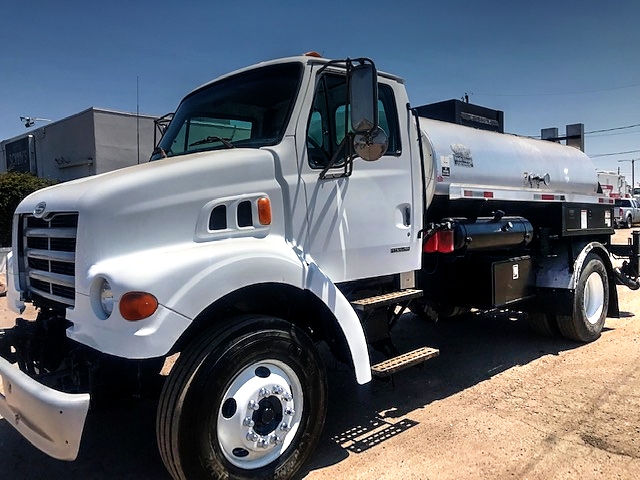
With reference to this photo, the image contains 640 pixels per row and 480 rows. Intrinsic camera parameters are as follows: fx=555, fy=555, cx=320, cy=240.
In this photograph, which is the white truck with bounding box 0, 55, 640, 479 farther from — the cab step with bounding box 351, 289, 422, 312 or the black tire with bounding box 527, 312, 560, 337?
the black tire with bounding box 527, 312, 560, 337

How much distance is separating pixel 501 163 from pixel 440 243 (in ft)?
5.02

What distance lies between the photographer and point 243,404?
3.17 metres

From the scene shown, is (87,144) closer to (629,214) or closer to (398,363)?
(398,363)

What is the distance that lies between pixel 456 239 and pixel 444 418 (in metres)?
1.57

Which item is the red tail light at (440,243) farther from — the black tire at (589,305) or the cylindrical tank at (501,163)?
the black tire at (589,305)

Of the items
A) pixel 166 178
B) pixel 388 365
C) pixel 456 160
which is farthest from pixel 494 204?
pixel 166 178

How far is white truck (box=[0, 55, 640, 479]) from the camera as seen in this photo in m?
2.94

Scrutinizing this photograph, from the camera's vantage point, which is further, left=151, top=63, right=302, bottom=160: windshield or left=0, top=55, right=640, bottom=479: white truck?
left=151, top=63, right=302, bottom=160: windshield

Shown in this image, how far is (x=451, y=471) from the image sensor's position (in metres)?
3.57

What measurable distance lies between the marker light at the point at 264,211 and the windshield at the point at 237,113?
1.37ft

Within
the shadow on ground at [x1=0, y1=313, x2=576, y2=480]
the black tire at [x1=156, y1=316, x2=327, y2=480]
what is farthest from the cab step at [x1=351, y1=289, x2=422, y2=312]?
the shadow on ground at [x1=0, y1=313, x2=576, y2=480]

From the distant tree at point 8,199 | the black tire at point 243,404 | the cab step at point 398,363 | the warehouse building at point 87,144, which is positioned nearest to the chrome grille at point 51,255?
the black tire at point 243,404

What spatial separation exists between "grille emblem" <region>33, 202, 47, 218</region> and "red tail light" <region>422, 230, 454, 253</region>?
2.96 meters

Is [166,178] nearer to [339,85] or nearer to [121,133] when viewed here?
[339,85]
